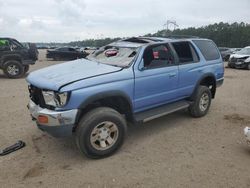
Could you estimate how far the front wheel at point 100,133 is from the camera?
13.1 feet

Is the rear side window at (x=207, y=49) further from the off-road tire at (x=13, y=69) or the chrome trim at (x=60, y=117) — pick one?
the off-road tire at (x=13, y=69)

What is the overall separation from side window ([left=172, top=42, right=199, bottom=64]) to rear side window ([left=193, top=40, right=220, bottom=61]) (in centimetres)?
26

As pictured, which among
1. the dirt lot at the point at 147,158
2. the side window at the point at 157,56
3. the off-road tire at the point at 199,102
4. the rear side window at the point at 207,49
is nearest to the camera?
the dirt lot at the point at 147,158

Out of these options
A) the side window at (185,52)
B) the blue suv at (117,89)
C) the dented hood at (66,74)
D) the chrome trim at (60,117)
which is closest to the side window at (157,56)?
the blue suv at (117,89)

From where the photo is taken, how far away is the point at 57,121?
3.83m

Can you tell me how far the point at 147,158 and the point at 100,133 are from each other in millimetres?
811

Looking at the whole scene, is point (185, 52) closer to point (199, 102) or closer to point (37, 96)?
point (199, 102)

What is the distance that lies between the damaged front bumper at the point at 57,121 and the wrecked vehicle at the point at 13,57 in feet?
32.3

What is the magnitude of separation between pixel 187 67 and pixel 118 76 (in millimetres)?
1869

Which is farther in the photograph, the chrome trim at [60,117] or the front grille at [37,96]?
the front grille at [37,96]

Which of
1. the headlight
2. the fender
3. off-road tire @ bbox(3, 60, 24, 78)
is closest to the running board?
the fender

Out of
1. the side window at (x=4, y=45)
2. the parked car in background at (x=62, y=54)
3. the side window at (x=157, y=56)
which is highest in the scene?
the side window at (x=157, y=56)

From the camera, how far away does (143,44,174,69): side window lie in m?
4.96

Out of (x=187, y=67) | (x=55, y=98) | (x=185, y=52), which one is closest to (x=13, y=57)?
(x=185, y=52)
